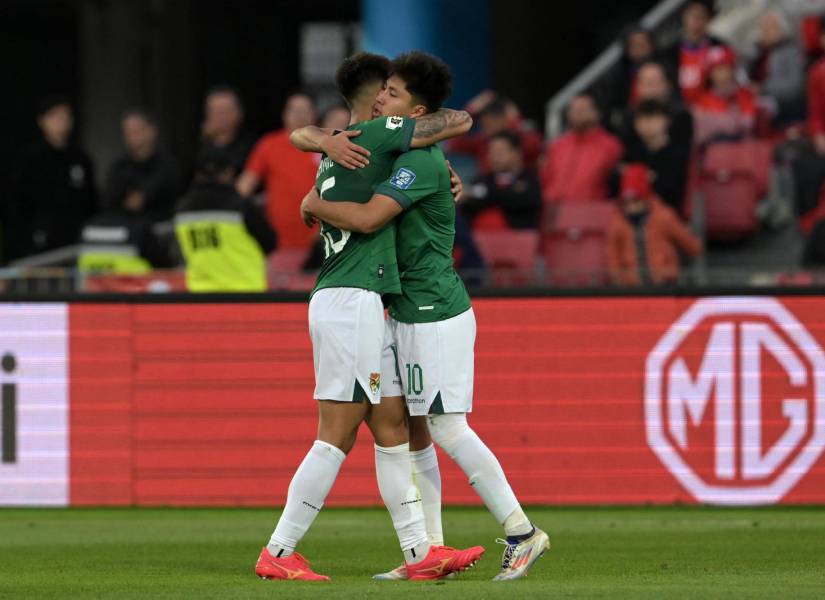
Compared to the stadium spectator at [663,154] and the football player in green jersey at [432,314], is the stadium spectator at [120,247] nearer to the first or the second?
the stadium spectator at [663,154]

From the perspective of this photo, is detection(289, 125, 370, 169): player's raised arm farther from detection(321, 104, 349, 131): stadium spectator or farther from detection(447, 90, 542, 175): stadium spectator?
detection(447, 90, 542, 175): stadium spectator

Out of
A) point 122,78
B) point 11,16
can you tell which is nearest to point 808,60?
point 122,78

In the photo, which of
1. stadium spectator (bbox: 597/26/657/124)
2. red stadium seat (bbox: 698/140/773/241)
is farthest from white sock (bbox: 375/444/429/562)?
stadium spectator (bbox: 597/26/657/124)

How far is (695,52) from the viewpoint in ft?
51.3

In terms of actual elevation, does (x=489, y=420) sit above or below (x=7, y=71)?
below

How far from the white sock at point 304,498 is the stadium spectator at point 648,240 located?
6135mm

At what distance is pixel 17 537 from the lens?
985cm

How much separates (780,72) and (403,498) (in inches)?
365

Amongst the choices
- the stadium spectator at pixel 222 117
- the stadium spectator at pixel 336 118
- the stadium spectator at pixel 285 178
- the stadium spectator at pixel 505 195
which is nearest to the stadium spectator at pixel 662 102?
the stadium spectator at pixel 505 195

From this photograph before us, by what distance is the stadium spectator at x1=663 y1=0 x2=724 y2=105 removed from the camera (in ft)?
51.0

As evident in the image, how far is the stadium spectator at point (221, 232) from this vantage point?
12.3 meters

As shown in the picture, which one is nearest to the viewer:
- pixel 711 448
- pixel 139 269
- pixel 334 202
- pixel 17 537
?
pixel 334 202

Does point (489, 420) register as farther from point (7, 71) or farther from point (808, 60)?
point (7, 71)

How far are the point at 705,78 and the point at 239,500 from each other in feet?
20.1
